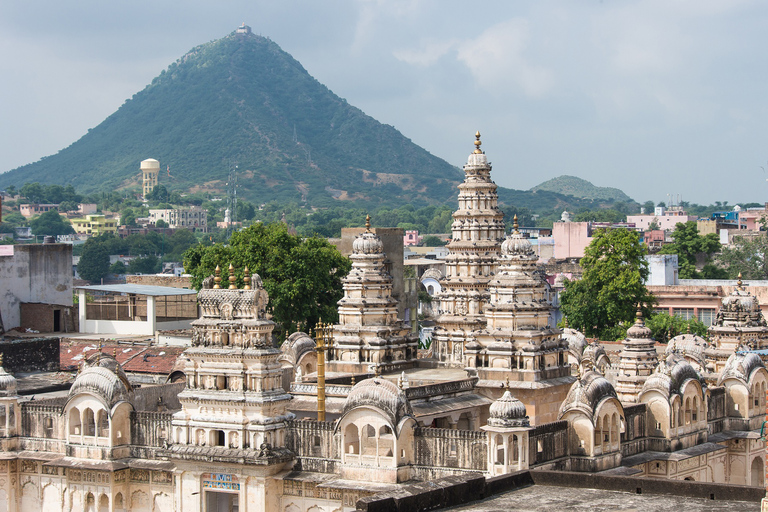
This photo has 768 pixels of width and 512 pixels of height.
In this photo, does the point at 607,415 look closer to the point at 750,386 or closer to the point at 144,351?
the point at 750,386

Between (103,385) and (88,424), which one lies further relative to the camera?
(88,424)

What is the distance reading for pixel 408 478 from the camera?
3412cm

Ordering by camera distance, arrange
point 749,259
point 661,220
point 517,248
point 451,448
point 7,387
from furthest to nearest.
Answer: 1. point 661,220
2. point 749,259
3. point 517,248
4. point 7,387
5. point 451,448

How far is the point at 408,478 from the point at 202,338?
266 inches

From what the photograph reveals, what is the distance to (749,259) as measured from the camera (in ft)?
342

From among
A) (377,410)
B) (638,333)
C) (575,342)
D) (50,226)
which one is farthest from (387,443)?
(50,226)

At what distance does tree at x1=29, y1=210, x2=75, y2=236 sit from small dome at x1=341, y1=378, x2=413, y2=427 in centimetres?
16476

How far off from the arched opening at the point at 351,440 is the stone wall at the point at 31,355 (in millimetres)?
19728

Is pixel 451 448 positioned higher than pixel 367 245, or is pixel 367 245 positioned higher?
pixel 367 245

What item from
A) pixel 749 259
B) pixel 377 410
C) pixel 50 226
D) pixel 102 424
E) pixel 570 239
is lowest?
pixel 102 424

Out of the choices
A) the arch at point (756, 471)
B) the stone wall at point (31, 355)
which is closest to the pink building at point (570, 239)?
the arch at point (756, 471)

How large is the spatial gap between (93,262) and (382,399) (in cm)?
12230

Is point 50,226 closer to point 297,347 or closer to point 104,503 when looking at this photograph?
point 297,347

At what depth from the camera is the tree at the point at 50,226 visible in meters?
194
